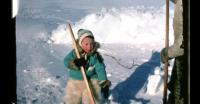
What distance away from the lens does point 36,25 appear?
230cm

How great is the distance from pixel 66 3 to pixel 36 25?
0.72 ft

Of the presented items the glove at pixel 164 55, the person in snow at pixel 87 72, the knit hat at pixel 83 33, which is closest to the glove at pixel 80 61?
the person in snow at pixel 87 72

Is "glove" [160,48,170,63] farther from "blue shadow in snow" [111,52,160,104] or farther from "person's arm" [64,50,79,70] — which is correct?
"person's arm" [64,50,79,70]

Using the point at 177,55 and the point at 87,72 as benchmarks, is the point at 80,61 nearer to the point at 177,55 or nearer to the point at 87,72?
the point at 87,72

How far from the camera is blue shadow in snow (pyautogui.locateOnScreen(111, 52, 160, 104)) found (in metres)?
2.52

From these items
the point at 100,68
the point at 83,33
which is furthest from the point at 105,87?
the point at 83,33

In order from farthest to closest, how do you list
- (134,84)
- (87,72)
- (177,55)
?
(134,84) → (87,72) → (177,55)

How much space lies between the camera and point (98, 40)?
241 cm

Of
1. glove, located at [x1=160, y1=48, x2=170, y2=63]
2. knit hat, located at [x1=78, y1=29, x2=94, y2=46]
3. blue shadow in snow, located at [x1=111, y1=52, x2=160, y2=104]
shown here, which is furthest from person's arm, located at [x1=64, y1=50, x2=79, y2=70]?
glove, located at [x1=160, y1=48, x2=170, y2=63]

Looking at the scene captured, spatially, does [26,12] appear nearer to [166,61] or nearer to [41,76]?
[41,76]

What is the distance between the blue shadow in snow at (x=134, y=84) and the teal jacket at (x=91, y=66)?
14 cm

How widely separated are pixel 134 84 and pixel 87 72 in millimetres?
339

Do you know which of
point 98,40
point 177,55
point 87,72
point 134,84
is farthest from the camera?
point 134,84
